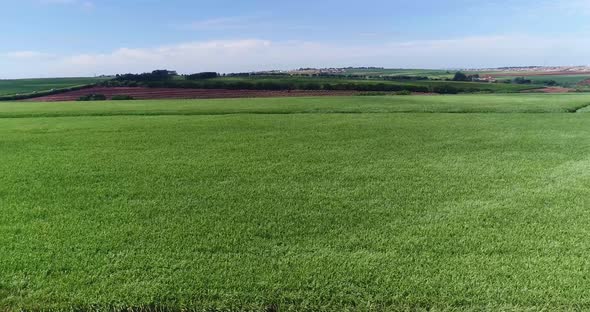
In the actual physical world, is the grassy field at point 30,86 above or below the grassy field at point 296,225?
above

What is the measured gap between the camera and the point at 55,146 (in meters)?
15.0

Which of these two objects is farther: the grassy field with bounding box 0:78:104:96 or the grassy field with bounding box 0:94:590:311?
the grassy field with bounding box 0:78:104:96

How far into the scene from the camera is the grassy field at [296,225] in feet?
16.8

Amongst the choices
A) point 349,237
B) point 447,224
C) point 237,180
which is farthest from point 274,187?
point 447,224

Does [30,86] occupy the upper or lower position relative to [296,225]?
upper

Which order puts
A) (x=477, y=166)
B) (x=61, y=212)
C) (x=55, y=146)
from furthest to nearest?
(x=55, y=146), (x=477, y=166), (x=61, y=212)

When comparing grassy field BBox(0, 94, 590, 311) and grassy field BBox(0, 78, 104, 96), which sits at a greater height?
grassy field BBox(0, 78, 104, 96)

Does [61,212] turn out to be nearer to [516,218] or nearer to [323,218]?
[323,218]

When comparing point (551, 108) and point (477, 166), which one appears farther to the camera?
point (551, 108)

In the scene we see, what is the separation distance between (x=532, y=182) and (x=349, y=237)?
19.6 ft

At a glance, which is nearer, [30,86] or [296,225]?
[296,225]

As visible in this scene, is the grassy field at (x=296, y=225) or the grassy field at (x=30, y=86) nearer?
the grassy field at (x=296, y=225)

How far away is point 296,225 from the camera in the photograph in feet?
23.7

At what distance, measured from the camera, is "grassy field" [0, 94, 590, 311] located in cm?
511
